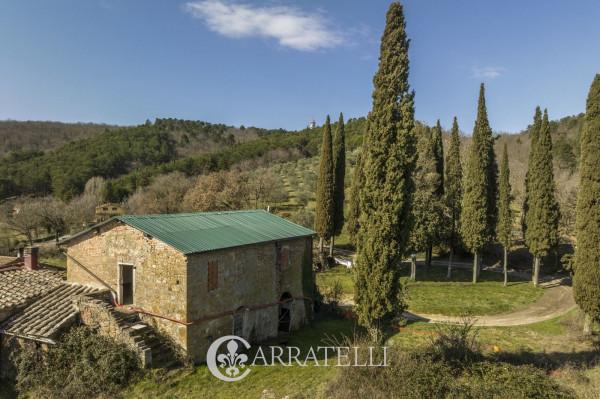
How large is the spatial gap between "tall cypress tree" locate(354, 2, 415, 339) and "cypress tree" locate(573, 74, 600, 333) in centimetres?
927

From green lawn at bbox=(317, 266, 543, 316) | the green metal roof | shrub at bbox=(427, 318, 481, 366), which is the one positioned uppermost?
the green metal roof

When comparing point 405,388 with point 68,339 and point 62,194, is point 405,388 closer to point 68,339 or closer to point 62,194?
point 68,339

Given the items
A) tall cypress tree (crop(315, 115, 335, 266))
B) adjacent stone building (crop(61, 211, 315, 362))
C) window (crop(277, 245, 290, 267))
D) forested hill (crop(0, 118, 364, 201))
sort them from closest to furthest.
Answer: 1. adjacent stone building (crop(61, 211, 315, 362))
2. window (crop(277, 245, 290, 267))
3. tall cypress tree (crop(315, 115, 335, 266))
4. forested hill (crop(0, 118, 364, 201))

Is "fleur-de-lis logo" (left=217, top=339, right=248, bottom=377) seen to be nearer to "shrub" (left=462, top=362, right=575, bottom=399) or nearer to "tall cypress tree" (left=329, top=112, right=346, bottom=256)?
"shrub" (left=462, top=362, right=575, bottom=399)

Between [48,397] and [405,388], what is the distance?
10.7 m

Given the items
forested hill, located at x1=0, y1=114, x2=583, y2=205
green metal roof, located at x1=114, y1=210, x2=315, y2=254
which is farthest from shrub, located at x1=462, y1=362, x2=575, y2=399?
forested hill, located at x1=0, y1=114, x2=583, y2=205

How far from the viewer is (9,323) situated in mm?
14672

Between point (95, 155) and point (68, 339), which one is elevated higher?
point (95, 155)

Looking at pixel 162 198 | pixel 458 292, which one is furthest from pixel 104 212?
pixel 458 292

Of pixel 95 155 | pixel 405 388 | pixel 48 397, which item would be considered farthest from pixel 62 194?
pixel 405 388

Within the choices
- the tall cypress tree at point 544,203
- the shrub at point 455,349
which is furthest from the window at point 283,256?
the tall cypress tree at point 544,203

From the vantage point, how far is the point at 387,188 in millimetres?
14602

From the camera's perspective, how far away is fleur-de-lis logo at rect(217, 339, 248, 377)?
14664 millimetres

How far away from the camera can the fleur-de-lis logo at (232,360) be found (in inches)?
577
